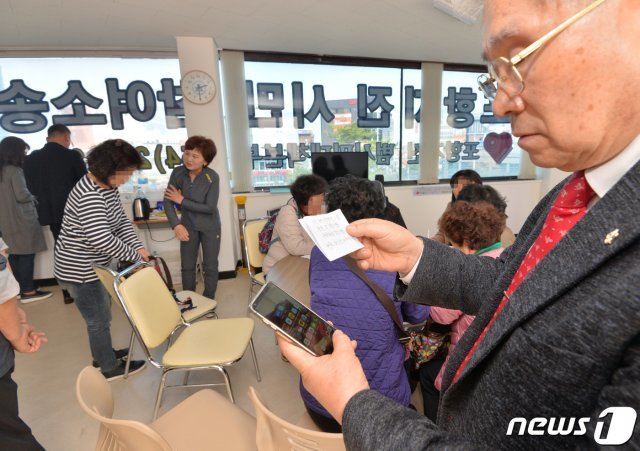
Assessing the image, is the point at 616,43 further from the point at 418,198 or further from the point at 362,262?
the point at 418,198

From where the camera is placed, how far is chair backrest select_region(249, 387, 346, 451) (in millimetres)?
838

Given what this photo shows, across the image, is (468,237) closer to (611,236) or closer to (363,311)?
(363,311)

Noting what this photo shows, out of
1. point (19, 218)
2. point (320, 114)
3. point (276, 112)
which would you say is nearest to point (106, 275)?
point (19, 218)

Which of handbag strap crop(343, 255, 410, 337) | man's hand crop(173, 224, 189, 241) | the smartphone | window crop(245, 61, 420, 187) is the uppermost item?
window crop(245, 61, 420, 187)

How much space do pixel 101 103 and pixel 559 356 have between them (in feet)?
15.5

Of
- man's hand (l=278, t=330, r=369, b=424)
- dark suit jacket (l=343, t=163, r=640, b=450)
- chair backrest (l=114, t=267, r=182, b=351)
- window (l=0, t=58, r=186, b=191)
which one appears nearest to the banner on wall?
window (l=0, t=58, r=186, b=191)

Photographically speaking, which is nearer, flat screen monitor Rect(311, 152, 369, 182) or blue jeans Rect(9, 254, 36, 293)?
blue jeans Rect(9, 254, 36, 293)

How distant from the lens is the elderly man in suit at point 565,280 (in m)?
0.34

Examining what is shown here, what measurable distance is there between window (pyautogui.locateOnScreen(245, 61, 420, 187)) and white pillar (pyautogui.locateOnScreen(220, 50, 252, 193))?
0.20m

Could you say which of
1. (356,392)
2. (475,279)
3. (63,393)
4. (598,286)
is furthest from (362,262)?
(63,393)

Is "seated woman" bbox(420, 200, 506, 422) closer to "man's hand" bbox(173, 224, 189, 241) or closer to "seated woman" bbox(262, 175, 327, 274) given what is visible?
"seated woman" bbox(262, 175, 327, 274)

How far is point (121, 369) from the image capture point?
90.0 inches

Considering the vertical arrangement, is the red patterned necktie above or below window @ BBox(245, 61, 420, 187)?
below

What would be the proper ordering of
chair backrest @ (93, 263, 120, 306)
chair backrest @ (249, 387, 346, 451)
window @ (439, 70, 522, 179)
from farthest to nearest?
window @ (439, 70, 522, 179)
chair backrest @ (93, 263, 120, 306)
chair backrest @ (249, 387, 346, 451)
